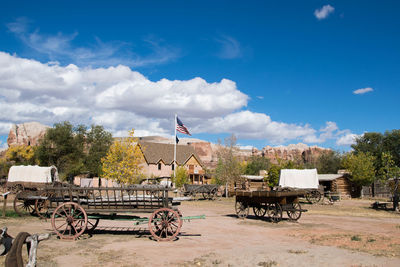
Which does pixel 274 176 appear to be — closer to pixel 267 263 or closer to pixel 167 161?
pixel 267 263

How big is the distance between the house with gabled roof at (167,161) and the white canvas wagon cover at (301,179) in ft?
96.6

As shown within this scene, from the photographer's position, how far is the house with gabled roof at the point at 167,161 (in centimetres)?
6022

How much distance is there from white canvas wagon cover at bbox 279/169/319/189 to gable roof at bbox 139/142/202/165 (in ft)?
112

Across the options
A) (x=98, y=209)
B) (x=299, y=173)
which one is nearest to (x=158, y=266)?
(x=98, y=209)

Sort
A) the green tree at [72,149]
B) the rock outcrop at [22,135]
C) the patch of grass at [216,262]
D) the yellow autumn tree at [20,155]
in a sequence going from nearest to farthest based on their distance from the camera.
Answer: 1. the patch of grass at [216,262]
2. the green tree at [72,149]
3. the yellow autumn tree at [20,155]
4. the rock outcrop at [22,135]

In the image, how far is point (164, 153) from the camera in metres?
64.5

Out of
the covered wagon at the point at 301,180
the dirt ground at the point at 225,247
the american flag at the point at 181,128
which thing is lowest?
the dirt ground at the point at 225,247

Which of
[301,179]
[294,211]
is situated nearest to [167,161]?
[301,179]

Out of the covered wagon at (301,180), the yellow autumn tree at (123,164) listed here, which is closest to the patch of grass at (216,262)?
the covered wagon at (301,180)

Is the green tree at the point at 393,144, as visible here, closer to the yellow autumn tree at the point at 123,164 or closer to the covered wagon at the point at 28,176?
the yellow autumn tree at the point at 123,164

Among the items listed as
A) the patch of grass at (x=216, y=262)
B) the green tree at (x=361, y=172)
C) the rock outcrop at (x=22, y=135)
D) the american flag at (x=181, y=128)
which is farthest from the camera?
the rock outcrop at (x=22, y=135)

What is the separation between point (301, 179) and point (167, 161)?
36392 millimetres

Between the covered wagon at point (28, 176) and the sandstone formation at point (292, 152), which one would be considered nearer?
the covered wagon at point (28, 176)

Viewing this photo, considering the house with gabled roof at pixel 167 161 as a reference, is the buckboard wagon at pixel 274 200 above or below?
below
